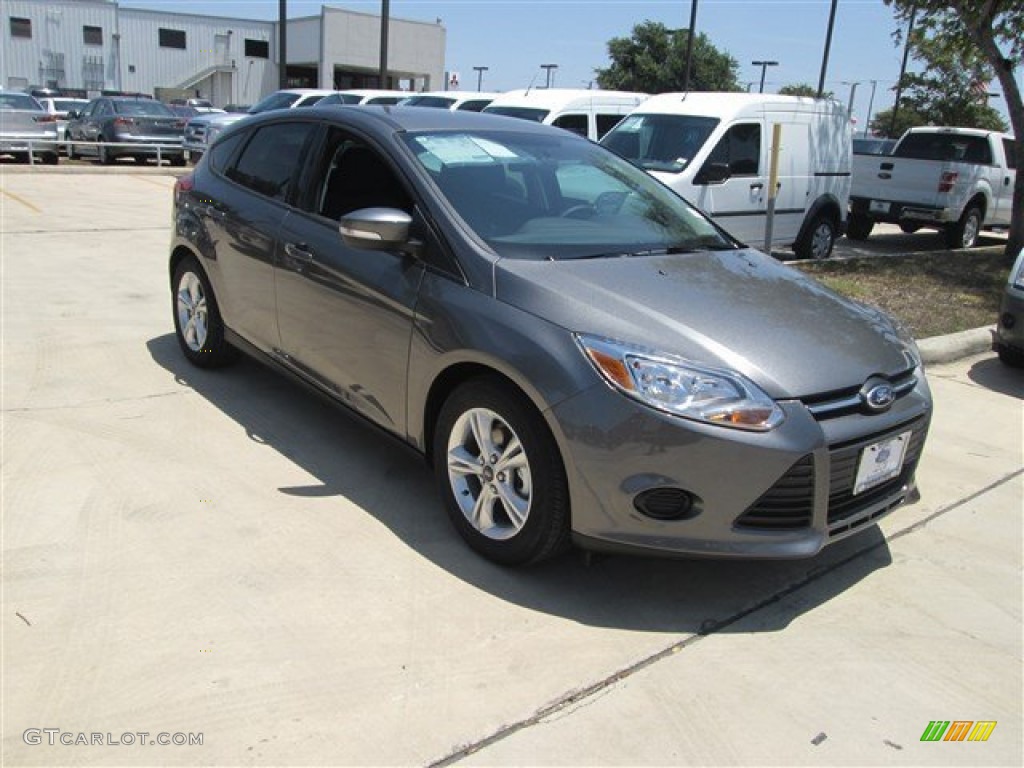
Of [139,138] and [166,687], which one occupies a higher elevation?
[139,138]

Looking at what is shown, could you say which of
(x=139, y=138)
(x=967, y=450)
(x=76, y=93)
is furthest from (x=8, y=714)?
(x=76, y=93)

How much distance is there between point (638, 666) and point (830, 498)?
0.88 metres

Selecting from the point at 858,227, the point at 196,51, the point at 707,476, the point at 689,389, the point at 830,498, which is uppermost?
the point at 196,51

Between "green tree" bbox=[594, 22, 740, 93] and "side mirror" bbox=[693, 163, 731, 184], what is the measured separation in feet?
161

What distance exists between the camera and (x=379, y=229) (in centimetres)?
343

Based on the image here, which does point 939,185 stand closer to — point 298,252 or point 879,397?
point 879,397

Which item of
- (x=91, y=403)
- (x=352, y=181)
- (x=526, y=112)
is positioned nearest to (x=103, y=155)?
(x=526, y=112)

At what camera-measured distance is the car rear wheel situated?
13.3m

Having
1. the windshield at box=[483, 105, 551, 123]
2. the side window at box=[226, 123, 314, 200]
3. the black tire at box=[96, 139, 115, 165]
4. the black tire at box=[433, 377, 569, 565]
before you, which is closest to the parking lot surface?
the black tire at box=[433, 377, 569, 565]

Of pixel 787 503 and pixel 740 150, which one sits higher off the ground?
pixel 740 150

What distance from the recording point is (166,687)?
2607 mm

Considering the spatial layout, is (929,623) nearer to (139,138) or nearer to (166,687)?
(166,687)

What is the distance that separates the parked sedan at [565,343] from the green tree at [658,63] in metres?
54.9

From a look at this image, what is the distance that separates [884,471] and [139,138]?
1970 centimetres
